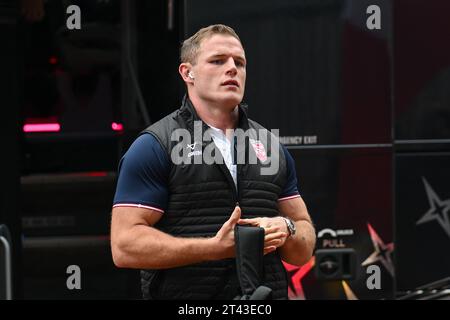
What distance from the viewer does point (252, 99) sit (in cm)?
545

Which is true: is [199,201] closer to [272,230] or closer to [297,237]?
[272,230]

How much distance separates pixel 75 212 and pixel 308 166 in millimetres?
1346

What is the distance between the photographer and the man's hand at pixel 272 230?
3.24 m

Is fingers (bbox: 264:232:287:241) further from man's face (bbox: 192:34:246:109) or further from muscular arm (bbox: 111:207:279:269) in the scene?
man's face (bbox: 192:34:246:109)

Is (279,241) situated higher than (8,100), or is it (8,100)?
(8,100)

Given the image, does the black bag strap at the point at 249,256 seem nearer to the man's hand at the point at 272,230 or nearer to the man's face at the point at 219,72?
the man's hand at the point at 272,230

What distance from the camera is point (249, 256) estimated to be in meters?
3.18

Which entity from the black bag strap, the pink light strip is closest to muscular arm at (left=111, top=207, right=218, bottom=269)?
the black bag strap

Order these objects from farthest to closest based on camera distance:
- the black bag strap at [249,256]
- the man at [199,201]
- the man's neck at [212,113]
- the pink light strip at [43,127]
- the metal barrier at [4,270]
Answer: the pink light strip at [43,127]
the metal barrier at [4,270]
the man's neck at [212,113]
the man at [199,201]
the black bag strap at [249,256]

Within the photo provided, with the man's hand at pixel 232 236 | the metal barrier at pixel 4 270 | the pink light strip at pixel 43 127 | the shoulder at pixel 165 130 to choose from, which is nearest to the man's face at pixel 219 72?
the shoulder at pixel 165 130

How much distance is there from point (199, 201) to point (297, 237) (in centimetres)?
40

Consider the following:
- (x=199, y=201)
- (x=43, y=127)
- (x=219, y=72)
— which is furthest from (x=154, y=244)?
(x=43, y=127)
